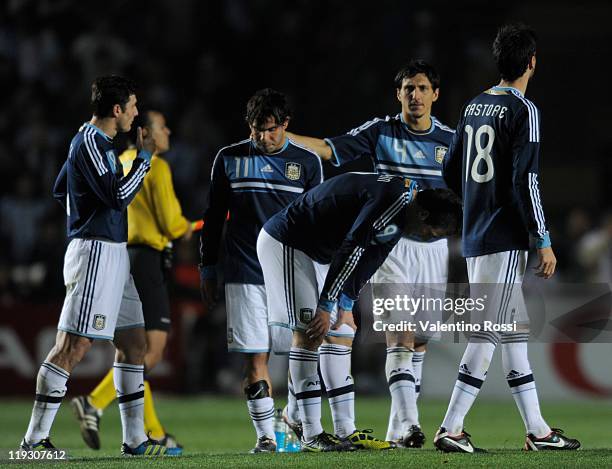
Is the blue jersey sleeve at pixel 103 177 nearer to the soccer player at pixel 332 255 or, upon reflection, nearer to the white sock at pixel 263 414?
the soccer player at pixel 332 255

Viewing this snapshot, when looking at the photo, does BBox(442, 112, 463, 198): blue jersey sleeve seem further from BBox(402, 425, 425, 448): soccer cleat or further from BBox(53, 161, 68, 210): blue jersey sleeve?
BBox(53, 161, 68, 210): blue jersey sleeve

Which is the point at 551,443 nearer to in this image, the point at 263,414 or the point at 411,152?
the point at 263,414

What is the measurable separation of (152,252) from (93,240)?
127 cm

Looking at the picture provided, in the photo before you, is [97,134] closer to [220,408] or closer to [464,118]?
[464,118]

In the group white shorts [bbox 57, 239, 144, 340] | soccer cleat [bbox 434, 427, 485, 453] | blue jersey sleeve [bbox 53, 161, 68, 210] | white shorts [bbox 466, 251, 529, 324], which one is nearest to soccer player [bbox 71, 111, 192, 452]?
blue jersey sleeve [bbox 53, 161, 68, 210]

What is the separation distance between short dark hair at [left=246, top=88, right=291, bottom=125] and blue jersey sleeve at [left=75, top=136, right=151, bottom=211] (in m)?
0.85

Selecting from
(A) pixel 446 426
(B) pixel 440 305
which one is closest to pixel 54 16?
(B) pixel 440 305

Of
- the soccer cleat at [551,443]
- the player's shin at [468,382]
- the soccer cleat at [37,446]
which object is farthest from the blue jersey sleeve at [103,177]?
the soccer cleat at [551,443]

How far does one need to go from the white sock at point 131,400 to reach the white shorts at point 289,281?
1179mm

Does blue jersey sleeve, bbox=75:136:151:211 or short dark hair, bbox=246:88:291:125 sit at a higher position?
short dark hair, bbox=246:88:291:125

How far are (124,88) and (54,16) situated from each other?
30.8ft

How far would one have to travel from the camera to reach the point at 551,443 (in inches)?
279

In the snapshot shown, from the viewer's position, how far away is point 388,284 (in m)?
8.10

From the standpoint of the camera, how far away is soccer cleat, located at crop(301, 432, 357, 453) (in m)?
7.25
